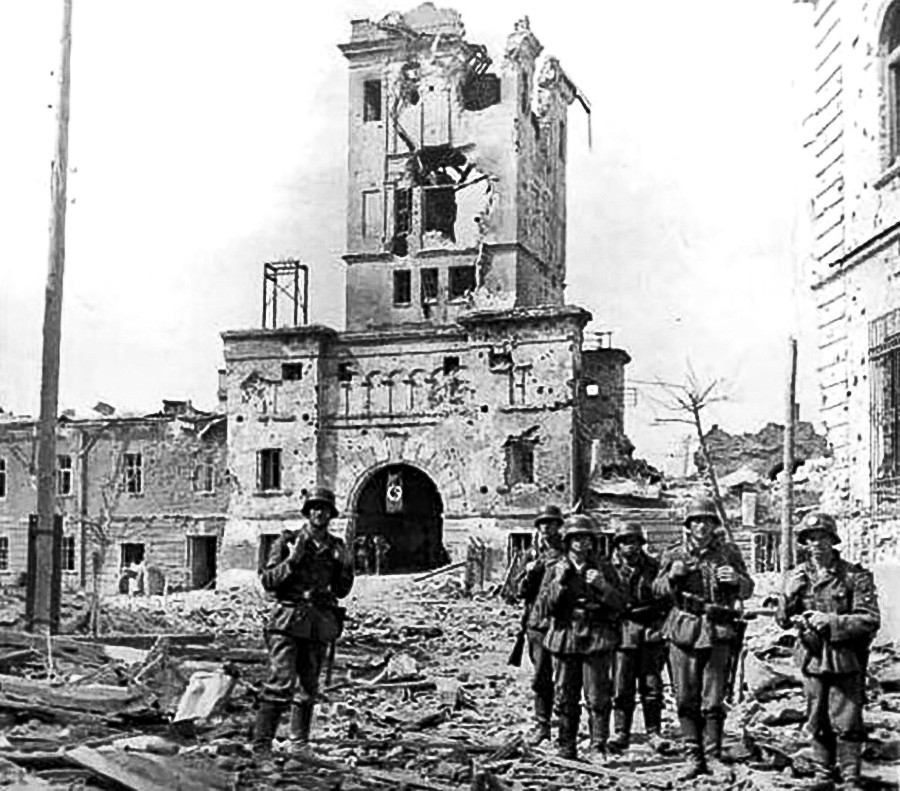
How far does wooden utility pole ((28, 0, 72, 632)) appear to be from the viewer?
34.0ft

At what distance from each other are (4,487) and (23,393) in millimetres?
11356

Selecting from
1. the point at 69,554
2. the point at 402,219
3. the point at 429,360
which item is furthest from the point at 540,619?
the point at 402,219

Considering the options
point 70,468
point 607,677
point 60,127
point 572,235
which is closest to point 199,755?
point 607,677

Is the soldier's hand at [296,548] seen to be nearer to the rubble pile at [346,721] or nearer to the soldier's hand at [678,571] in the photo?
the rubble pile at [346,721]

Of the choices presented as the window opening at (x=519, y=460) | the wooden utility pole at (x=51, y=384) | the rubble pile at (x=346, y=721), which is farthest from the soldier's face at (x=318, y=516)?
the window opening at (x=519, y=460)

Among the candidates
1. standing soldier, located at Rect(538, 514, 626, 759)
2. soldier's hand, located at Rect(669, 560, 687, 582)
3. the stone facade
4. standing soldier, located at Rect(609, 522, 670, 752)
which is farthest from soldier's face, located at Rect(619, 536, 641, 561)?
the stone facade

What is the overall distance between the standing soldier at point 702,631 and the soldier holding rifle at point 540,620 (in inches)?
36.2

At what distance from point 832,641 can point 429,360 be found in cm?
1746

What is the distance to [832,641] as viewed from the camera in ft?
20.1

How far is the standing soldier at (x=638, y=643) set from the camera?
785 centimetres

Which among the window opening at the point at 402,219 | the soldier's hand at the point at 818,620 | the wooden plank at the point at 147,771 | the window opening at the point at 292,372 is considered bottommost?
the wooden plank at the point at 147,771

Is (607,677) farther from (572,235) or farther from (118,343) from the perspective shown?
Answer: (572,235)

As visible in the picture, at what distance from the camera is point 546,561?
808cm

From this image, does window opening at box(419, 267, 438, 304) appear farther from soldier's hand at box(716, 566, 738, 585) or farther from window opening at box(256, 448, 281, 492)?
soldier's hand at box(716, 566, 738, 585)
